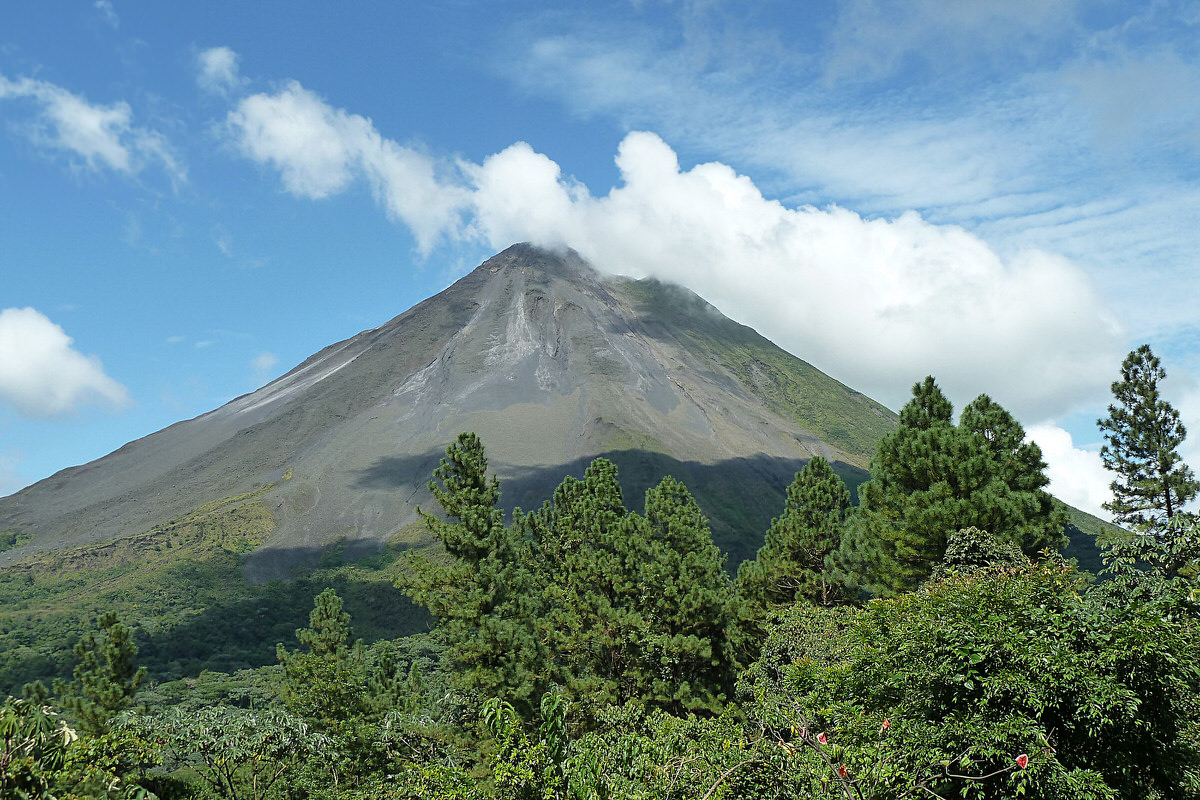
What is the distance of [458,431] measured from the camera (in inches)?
4943

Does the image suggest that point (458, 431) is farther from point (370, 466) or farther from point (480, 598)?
point (480, 598)

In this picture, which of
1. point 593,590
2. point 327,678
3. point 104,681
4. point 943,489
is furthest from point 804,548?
point 104,681

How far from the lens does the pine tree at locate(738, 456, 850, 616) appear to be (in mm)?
27953

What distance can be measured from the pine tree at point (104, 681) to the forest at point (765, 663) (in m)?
0.10

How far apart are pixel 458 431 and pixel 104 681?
9755 centimetres

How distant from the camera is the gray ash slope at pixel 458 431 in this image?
12688 centimetres

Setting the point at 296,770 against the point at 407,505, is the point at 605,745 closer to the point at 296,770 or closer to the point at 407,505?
the point at 296,770

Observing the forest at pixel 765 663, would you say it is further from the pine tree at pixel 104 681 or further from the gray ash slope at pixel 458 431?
the gray ash slope at pixel 458 431

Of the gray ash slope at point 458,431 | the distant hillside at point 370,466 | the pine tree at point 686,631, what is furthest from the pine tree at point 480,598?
the gray ash slope at point 458,431

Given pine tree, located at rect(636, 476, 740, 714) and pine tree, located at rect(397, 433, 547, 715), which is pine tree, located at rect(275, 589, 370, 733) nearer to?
pine tree, located at rect(397, 433, 547, 715)

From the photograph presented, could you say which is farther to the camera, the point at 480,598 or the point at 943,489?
the point at 480,598

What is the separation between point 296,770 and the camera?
24.3 meters

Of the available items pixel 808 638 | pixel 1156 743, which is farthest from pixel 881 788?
pixel 808 638

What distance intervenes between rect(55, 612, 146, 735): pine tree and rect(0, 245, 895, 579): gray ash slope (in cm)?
8601
